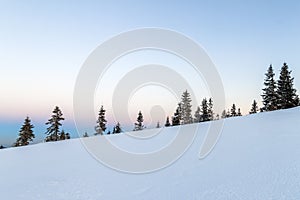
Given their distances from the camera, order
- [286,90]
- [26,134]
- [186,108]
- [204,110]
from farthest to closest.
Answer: [204,110]
[186,108]
[26,134]
[286,90]

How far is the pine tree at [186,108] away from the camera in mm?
35750

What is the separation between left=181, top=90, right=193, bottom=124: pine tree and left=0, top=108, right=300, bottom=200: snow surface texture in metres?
27.9

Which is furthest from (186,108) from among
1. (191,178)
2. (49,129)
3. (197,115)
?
(191,178)

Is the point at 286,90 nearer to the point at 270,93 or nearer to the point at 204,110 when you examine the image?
the point at 270,93

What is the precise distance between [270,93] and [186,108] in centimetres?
1200

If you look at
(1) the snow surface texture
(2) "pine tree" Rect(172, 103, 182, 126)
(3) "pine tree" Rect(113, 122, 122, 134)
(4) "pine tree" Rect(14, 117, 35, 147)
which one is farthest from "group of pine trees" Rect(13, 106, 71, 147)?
(1) the snow surface texture

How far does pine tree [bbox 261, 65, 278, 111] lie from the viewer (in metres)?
29.0

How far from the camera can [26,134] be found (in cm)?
3073

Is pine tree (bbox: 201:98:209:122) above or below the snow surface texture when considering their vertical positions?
above

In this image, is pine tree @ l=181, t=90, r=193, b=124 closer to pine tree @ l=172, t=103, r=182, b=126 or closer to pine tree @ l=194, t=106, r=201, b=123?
pine tree @ l=172, t=103, r=182, b=126

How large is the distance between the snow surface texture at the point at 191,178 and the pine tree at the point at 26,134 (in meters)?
25.2

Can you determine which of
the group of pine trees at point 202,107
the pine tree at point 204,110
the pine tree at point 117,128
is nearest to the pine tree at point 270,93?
the group of pine trees at point 202,107

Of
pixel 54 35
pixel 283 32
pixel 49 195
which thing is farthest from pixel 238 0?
pixel 49 195

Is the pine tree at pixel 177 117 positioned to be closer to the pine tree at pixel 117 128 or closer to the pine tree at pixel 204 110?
the pine tree at pixel 204 110
